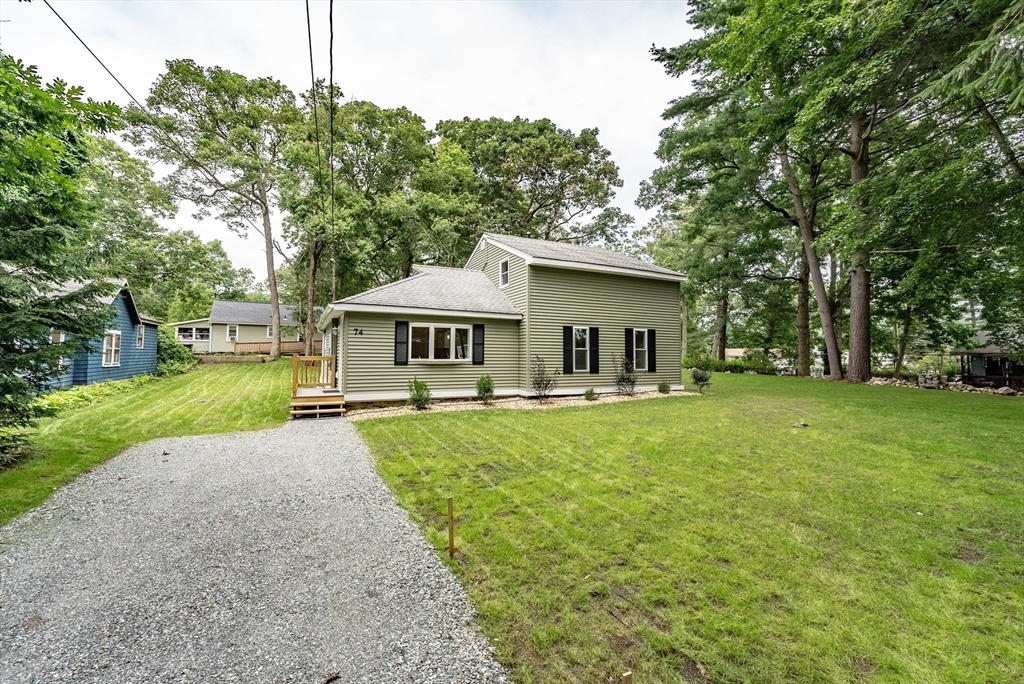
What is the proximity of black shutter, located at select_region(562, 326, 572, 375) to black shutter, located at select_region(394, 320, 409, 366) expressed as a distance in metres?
4.98

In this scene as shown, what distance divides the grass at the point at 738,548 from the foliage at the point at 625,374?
6.05 meters

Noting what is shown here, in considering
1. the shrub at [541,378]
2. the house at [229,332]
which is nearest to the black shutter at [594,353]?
the shrub at [541,378]

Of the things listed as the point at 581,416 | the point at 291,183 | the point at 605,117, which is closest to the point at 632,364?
the point at 581,416

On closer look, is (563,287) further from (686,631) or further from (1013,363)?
(1013,363)

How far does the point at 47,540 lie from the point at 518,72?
52.4 ft

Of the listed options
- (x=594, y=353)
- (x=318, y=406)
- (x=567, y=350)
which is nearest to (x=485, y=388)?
(x=567, y=350)

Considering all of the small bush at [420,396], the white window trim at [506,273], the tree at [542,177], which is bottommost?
the small bush at [420,396]

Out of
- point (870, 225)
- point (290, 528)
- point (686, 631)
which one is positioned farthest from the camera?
point (870, 225)

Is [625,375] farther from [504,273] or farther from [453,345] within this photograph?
[453,345]

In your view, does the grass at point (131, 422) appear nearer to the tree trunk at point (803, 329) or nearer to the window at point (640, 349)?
the window at point (640, 349)

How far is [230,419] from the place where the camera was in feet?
30.8

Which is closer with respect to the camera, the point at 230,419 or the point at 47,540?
the point at 47,540

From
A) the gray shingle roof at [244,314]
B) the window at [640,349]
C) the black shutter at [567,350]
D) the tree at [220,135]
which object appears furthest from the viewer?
the gray shingle roof at [244,314]

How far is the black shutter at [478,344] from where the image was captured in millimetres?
12383
